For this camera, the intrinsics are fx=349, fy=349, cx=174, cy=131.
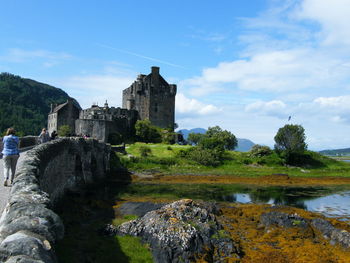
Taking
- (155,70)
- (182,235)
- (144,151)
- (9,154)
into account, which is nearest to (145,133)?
(144,151)

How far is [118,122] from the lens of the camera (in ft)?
186

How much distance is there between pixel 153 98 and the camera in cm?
6756

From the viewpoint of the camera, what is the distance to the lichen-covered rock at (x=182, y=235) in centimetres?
1190

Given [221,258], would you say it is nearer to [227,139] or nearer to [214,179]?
[214,179]

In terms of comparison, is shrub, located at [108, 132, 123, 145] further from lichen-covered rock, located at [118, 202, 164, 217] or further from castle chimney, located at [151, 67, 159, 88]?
lichen-covered rock, located at [118, 202, 164, 217]

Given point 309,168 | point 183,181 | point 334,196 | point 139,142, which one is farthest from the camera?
point 139,142

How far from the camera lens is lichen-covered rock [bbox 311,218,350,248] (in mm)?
14341

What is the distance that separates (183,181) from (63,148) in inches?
767

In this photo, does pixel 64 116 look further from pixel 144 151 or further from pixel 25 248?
pixel 25 248

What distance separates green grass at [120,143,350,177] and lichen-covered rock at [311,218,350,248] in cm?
2478

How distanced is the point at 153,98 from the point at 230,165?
27.1 metres

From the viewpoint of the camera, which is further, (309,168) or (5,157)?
(309,168)

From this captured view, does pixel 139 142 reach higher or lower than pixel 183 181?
higher

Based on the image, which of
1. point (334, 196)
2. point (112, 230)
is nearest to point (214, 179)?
point (334, 196)
